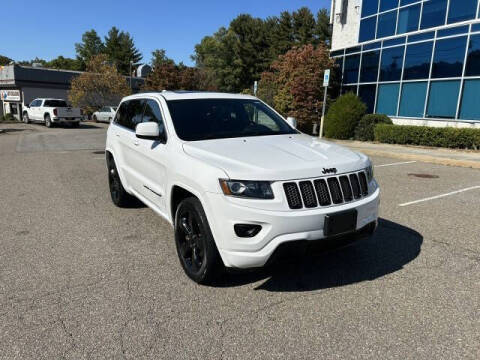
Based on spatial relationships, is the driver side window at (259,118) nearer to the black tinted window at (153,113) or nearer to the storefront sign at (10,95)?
the black tinted window at (153,113)

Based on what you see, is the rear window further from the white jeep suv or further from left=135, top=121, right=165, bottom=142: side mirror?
left=135, top=121, right=165, bottom=142: side mirror

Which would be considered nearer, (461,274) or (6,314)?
(6,314)

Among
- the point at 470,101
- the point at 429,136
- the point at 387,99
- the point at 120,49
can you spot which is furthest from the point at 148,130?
the point at 120,49

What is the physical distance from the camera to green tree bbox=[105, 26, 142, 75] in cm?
8512

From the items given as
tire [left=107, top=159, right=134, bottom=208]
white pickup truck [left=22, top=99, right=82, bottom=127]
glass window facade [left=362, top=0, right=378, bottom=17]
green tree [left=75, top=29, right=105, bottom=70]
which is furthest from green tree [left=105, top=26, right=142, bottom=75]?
tire [left=107, top=159, right=134, bottom=208]

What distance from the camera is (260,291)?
A: 3344 mm

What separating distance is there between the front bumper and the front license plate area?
0.04 meters

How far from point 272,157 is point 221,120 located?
123 cm

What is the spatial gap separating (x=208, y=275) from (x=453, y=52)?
17257 millimetres

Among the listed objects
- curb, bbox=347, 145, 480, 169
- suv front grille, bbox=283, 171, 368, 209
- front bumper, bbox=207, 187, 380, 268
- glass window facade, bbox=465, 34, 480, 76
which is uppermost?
glass window facade, bbox=465, 34, 480, 76

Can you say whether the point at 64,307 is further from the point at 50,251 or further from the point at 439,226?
the point at 439,226

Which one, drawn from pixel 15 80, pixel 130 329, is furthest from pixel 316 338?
pixel 15 80

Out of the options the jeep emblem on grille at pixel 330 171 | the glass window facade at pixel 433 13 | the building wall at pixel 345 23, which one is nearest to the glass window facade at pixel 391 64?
the glass window facade at pixel 433 13

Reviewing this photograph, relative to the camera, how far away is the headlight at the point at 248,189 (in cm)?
292
